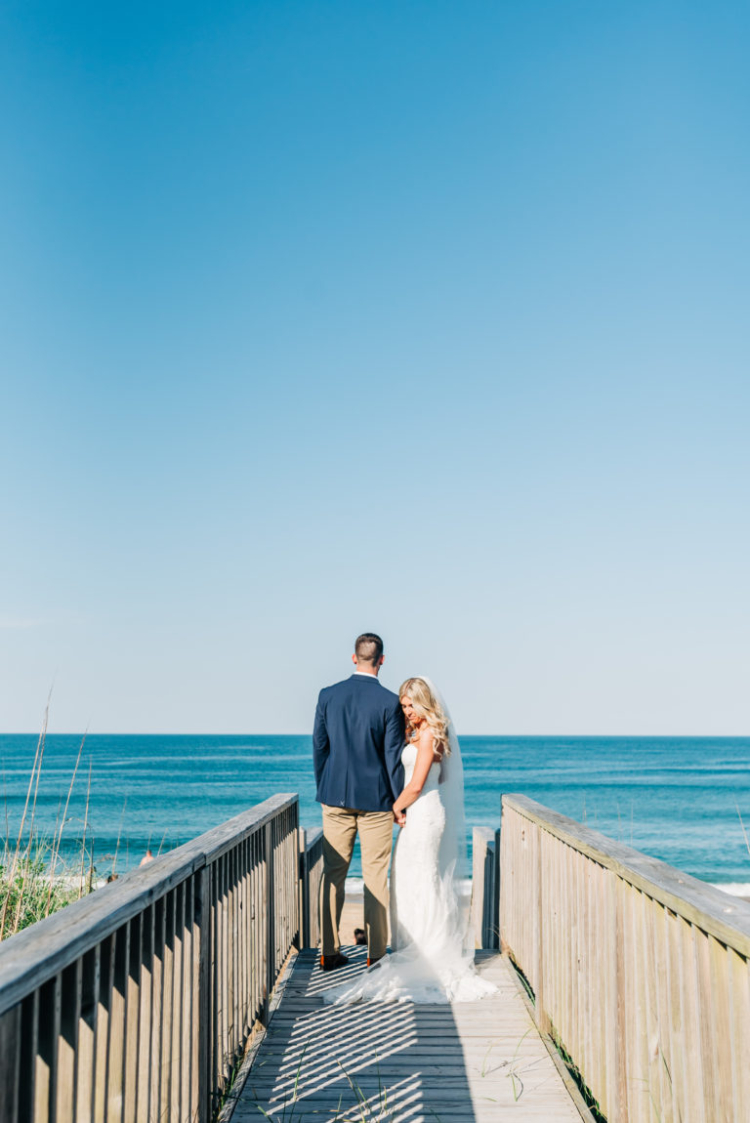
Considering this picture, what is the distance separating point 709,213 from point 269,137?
22.8 ft

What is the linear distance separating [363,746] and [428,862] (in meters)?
0.82

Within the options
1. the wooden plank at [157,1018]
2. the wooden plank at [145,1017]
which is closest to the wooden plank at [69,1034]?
the wooden plank at [145,1017]

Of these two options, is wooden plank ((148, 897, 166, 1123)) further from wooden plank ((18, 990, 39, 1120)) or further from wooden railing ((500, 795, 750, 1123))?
wooden railing ((500, 795, 750, 1123))

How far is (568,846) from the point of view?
340 centimetres

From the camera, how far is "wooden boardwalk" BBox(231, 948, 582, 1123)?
124 inches

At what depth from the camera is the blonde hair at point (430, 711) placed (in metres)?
5.23

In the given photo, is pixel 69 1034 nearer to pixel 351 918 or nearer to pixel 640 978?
pixel 640 978

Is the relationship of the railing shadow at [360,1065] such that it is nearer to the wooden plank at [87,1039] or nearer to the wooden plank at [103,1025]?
the wooden plank at [103,1025]

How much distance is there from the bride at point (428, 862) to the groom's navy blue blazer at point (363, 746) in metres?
0.18

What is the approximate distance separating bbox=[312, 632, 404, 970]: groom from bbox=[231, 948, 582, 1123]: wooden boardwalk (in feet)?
1.84

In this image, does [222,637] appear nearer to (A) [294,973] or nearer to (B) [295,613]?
(B) [295,613]

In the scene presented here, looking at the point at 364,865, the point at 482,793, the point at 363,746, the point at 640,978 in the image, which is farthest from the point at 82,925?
the point at 482,793

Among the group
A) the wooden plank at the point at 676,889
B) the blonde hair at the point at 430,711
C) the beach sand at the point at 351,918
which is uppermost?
the blonde hair at the point at 430,711

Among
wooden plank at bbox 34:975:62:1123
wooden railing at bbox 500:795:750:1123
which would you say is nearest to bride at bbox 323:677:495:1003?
wooden railing at bbox 500:795:750:1123
